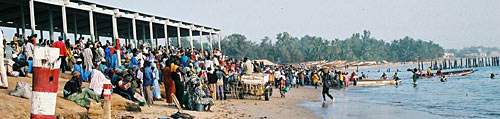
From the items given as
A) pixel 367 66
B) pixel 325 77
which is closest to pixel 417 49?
pixel 367 66

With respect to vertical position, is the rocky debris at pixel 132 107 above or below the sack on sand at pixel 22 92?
below

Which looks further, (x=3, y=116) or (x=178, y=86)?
(x=178, y=86)

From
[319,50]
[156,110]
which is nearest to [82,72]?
[156,110]

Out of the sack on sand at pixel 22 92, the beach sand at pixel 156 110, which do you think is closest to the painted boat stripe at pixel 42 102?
the beach sand at pixel 156 110

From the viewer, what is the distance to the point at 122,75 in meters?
14.0

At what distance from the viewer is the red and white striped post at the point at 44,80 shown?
4.31m

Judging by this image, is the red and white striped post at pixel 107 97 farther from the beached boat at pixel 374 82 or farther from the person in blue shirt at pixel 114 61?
the beached boat at pixel 374 82

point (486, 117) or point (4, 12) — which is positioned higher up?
point (4, 12)

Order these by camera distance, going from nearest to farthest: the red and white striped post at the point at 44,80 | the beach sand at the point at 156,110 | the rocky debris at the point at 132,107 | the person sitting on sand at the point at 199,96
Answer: the red and white striped post at the point at 44,80
the beach sand at the point at 156,110
the rocky debris at the point at 132,107
the person sitting on sand at the point at 199,96

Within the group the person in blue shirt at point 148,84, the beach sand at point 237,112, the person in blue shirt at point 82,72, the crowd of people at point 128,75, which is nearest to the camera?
the crowd of people at point 128,75

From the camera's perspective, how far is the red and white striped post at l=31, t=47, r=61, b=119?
4.31 m

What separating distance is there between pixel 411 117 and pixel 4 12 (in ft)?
62.3

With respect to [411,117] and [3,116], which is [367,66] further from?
[3,116]

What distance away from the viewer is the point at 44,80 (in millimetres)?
4312
